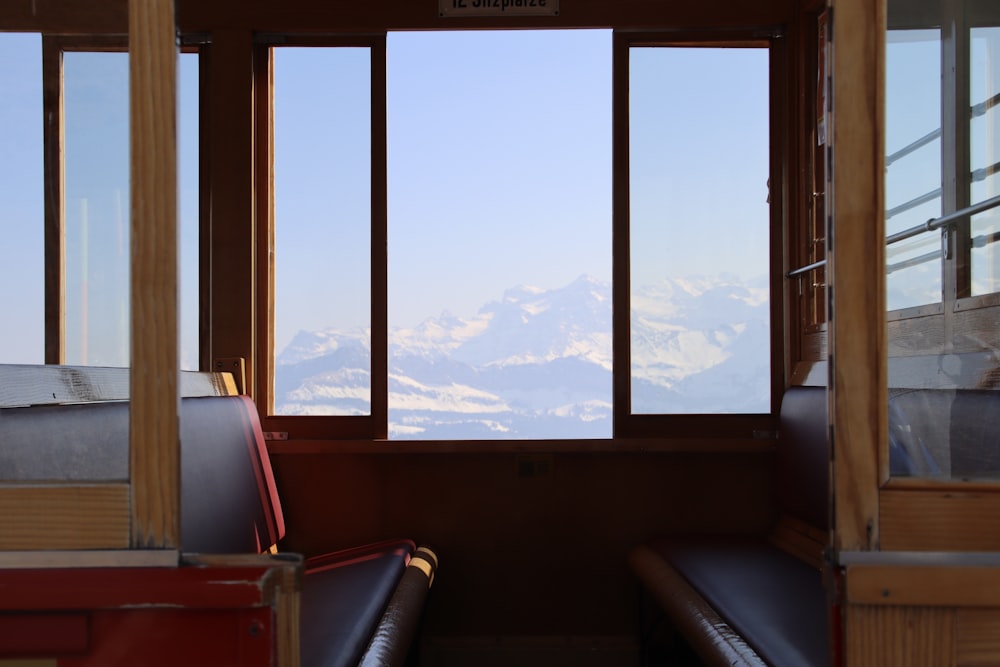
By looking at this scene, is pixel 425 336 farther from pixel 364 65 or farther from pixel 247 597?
pixel 247 597

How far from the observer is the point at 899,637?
87 cm

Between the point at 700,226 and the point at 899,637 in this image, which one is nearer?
the point at 899,637

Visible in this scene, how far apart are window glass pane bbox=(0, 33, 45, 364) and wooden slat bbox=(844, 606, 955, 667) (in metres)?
1.91

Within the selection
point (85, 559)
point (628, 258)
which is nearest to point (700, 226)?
point (628, 258)

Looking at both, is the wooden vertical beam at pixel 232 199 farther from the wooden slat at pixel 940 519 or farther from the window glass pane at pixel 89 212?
the wooden slat at pixel 940 519

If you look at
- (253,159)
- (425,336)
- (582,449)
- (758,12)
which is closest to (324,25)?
(253,159)

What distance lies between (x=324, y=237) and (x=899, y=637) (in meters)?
2.46

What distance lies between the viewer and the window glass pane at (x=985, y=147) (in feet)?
5.94

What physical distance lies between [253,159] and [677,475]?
6.49 ft

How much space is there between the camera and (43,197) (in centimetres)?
→ 214

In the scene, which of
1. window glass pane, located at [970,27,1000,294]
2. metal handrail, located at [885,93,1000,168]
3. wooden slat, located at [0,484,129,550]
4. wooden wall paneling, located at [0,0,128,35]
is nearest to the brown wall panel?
window glass pane, located at [970,27,1000,294]

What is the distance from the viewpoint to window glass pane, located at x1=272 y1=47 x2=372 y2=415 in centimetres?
293

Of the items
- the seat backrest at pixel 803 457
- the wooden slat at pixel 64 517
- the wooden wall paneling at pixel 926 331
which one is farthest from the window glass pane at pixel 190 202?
the wooden wall paneling at pixel 926 331

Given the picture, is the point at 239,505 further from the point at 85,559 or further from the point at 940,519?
the point at 940,519
